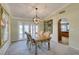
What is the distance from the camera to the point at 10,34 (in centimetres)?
281

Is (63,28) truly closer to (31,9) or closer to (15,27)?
(31,9)

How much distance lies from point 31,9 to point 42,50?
104cm

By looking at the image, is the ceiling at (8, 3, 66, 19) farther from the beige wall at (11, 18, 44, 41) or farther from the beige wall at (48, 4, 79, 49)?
the beige wall at (48, 4, 79, 49)

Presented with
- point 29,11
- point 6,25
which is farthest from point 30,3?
point 6,25

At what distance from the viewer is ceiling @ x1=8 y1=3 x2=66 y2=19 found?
233 cm

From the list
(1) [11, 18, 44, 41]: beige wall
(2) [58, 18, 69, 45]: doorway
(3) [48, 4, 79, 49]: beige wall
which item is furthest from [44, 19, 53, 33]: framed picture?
(1) [11, 18, 44, 41]: beige wall

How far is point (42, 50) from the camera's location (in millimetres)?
2494

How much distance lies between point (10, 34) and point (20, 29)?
36 cm

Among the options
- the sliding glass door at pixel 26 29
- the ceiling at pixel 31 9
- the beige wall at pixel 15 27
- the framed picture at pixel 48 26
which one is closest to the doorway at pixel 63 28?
the framed picture at pixel 48 26

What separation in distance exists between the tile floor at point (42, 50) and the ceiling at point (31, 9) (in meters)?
0.72

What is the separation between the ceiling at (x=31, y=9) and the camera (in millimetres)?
2330

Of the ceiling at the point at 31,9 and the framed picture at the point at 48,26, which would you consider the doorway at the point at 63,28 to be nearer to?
the framed picture at the point at 48,26

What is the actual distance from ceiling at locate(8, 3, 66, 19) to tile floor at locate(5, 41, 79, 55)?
2.35 feet

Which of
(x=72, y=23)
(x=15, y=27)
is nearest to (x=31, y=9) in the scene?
(x=15, y=27)
